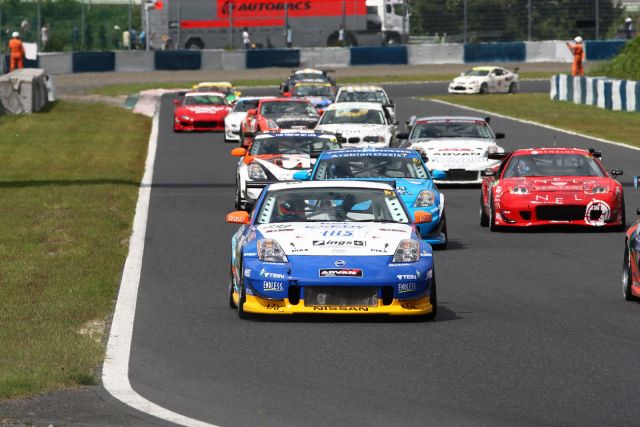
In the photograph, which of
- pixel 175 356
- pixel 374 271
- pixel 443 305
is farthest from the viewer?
pixel 443 305

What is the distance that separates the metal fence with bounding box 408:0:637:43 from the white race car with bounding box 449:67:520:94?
1301 centimetres

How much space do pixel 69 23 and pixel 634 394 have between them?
8875cm

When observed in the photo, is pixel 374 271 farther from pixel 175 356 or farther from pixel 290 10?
pixel 290 10

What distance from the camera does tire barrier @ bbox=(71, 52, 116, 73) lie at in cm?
7581

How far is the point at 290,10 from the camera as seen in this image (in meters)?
75.4

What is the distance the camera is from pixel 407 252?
40.7 ft

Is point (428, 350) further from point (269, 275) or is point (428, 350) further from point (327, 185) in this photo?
point (327, 185)

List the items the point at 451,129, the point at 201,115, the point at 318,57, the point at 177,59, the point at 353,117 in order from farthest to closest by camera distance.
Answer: the point at 318,57
the point at 177,59
the point at 201,115
the point at 353,117
the point at 451,129

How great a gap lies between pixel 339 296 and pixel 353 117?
70.5 feet

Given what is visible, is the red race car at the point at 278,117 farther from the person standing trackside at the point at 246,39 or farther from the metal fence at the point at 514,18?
A: the metal fence at the point at 514,18

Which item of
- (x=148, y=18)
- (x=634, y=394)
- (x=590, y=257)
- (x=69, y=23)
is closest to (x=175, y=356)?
(x=634, y=394)

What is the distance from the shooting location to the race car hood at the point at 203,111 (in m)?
44.7

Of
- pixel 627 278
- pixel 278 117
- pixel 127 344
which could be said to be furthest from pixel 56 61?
pixel 127 344

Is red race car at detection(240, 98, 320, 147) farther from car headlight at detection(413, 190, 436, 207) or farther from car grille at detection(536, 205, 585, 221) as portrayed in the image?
car headlight at detection(413, 190, 436, 207)
